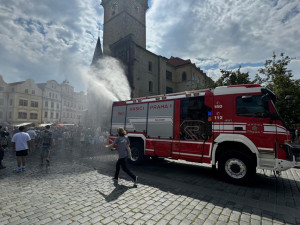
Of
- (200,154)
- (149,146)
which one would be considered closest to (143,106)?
(149,146)

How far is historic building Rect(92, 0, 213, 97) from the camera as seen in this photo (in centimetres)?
2859

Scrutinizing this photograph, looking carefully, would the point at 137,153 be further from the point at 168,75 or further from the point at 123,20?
the point at 168,75

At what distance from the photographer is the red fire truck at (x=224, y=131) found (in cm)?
511

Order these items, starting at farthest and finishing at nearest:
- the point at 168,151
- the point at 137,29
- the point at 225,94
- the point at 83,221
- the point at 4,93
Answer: the point at 4,93 < the point at 137,29 < the point at 168,151 < the point at 225,94 < the point at 83,221

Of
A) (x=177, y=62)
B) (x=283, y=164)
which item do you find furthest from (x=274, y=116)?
(x=177, y=62)

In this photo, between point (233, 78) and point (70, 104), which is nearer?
point (233, 78)

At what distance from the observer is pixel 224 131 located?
5.75 metres

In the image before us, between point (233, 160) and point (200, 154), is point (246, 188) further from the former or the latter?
point (200, 154)

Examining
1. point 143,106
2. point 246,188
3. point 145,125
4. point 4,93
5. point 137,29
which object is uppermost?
point 137,29

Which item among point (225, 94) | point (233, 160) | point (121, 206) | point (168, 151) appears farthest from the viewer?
point (168, 151)

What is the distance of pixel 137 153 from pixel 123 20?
32291mm

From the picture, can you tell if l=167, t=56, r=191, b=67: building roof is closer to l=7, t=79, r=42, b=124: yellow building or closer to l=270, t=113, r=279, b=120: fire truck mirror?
l=270, t=113, r=279, b=120: fire truck mirror

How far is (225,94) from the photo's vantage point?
5.97m

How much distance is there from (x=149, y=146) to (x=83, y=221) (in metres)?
4.68
